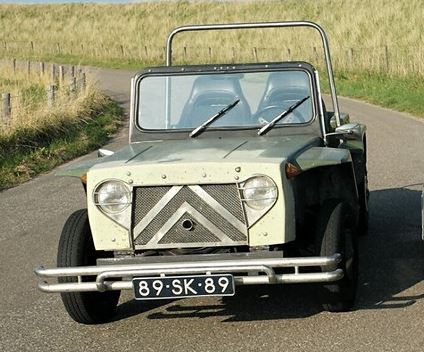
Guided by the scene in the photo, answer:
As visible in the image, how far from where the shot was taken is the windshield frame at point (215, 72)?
252 inches

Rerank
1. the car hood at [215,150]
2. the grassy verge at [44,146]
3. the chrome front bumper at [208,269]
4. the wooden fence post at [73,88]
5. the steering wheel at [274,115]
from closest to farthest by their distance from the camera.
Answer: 1. the chrome front bumper at [208,269]
2. the car hood at [215,150]
3. the steering wheel at [274,115]
4. the grassy verge at [44,146]
5. the wooden fence post at [73,88]

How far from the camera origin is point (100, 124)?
18156 mm

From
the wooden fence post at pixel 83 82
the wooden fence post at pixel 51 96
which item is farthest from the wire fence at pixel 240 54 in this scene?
the wooden fence post at pixel 51 96

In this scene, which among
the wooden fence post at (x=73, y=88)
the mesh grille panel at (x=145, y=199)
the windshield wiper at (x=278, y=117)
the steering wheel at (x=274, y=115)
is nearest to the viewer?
the mesh grille panel at (x=145, y=199)

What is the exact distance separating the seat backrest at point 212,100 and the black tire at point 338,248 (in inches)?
47.1

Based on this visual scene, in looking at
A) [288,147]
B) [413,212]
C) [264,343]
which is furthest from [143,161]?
[413,212]

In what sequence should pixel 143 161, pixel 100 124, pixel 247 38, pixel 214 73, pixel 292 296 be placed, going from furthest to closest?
pixel 247 38
pixel 100 124
pixel 214 73
pixel 292 296
pixel 143 161

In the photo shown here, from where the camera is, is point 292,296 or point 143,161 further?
point 292,296

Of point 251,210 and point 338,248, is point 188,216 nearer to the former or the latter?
point 251,210

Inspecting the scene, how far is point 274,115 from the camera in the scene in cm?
648

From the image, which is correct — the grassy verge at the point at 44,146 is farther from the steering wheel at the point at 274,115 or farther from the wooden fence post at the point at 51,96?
the steering wheel at the point at 274,115

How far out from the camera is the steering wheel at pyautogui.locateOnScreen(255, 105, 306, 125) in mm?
6449

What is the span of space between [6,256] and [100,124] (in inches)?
418

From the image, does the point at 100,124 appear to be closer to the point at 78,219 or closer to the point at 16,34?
the point at 78,219
